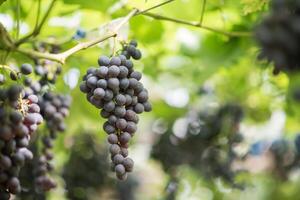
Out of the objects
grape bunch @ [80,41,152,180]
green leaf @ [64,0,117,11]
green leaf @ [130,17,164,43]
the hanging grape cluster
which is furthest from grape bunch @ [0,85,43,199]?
green leaf @ [130,17,164,43]

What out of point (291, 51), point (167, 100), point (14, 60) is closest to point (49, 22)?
point (14, 60)

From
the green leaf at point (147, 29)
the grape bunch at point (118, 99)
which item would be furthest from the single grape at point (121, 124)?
the green leaf at point (147, 29)

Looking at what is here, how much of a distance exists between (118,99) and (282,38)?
0.53 meters

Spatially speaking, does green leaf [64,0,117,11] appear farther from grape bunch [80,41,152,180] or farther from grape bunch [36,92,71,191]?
grape bunch [80,41,152,180]

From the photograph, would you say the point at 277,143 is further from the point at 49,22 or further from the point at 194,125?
the point at 49,22

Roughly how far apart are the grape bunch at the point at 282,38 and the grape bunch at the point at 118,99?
49cm

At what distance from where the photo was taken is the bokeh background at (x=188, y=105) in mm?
1911

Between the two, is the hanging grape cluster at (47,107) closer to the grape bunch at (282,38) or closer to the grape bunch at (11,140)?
the grape bunch at (11,140)

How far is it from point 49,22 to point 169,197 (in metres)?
0.91

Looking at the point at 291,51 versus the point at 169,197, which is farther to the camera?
the point at 169,197

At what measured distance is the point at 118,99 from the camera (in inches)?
46.8

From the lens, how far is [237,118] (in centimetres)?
228

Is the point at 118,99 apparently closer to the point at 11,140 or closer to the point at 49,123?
the point at 11,140

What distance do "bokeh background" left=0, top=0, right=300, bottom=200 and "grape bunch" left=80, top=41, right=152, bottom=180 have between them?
54cm
